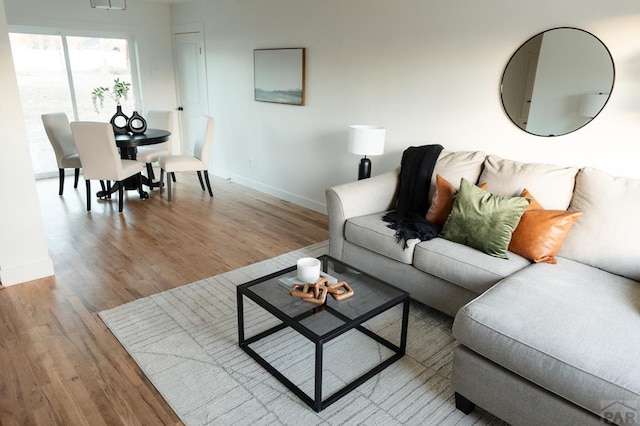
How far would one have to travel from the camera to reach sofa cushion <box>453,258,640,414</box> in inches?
58.5

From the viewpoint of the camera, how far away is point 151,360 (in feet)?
7.20

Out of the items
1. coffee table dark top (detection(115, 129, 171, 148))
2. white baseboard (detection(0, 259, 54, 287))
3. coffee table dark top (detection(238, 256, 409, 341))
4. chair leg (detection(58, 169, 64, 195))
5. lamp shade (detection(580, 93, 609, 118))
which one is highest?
lamp shade (detection(580, 93, 609, 118))

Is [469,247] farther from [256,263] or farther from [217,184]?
[217,184]

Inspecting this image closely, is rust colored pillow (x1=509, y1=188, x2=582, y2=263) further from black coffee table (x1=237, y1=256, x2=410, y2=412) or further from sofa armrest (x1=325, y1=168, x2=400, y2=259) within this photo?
sofa armrest (x1=325, y1=168, x2=400, y2=259)

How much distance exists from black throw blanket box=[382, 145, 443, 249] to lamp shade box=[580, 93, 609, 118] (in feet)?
3.18

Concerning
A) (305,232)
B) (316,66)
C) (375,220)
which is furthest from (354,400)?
(316,66)

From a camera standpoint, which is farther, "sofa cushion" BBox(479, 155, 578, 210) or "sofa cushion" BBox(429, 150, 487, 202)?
"sofa cushion" BBox(429, 150, 487, 202)

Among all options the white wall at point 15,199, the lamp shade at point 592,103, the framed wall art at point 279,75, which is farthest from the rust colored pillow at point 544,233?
the white wall at point 15,199

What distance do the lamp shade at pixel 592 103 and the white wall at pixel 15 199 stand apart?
3.68m

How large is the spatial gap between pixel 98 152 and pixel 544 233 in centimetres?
420

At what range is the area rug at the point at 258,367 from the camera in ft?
6.18

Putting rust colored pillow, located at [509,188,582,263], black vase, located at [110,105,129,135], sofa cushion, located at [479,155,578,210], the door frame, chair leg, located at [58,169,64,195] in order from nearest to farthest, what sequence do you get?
rust colored pillow, located at [509,188,582,263] → sofa cushion, located at [479,155,578,210] → black vase, located at [110,105,129,135] → chair leg, located at [58,169,64,195] → the door frame

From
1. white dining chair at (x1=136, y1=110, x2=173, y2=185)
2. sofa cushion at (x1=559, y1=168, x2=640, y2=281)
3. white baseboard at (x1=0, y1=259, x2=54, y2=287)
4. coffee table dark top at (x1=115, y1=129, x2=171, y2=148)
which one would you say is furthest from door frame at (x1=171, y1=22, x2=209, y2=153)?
sofa cushion at (x1=559, y1=168, x2=640, y2=281)

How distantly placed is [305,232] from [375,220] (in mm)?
1238
